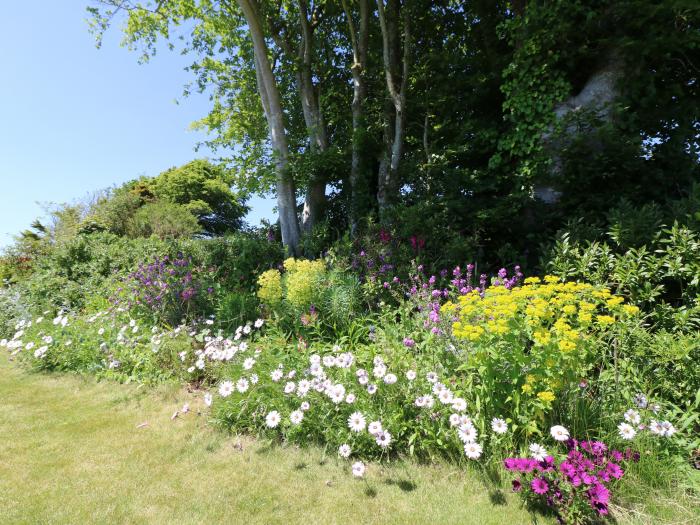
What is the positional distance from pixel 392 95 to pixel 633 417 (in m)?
5.99

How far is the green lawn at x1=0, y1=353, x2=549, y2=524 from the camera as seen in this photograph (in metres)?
2.14

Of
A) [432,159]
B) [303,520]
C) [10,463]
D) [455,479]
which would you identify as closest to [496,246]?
[432,159]

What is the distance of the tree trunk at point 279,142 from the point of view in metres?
7.34

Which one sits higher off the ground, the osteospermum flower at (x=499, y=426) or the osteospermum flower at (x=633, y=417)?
the osteospermum flower at (x=499, y=426)

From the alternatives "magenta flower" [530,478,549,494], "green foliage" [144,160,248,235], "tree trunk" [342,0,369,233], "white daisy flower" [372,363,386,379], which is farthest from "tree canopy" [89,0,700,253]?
"green foliage" [144,160,248,235]

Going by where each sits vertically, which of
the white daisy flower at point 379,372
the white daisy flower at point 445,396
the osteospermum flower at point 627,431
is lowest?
the osteospermum flower at point 627,431

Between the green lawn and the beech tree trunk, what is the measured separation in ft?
14.0

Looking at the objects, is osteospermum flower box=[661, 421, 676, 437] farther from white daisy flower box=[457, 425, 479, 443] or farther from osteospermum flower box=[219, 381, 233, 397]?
osteospermum flower box=[219, 381, 233, 397]

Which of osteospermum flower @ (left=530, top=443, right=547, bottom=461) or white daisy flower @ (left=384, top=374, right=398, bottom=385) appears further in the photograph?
white daisy flower @ (left=384, top=374, right=398, bottom=385)

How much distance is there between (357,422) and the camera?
8.45ft

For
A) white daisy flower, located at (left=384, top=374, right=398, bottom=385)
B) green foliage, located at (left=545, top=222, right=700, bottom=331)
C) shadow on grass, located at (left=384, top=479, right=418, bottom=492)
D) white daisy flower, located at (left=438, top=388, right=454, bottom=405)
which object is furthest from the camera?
green foliage, located at (left=545, top=222, right=700, bottom=331)

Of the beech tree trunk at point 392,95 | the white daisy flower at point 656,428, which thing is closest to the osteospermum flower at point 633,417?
the white daisy flower at point 656,428

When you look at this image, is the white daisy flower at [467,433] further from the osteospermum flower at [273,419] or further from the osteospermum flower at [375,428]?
the osteospermum flower at [273,419]

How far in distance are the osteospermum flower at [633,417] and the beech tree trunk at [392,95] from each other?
14.3 feet
